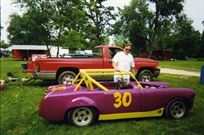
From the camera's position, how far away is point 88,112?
7680 millimetres

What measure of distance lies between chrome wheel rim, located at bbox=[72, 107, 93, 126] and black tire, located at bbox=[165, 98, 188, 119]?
74.5 inches

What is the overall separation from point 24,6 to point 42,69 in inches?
547

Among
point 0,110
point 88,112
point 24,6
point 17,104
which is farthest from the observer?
point 24,6

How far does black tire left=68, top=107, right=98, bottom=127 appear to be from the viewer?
24.9 feet

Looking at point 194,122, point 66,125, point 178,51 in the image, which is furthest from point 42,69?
point 178,51

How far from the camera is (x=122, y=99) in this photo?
7812 millimetres

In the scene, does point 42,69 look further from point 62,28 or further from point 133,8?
point 133,8

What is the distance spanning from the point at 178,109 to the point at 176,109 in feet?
0.16

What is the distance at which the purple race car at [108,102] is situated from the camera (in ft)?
24.6

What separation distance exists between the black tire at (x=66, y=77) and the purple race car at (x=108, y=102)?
17.5 feet

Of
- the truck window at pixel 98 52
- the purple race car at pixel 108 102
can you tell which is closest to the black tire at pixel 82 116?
the purple race car at pixel 108 102

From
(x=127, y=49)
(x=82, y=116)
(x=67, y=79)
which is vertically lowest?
(x=82, y=116)

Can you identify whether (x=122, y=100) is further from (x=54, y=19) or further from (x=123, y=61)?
(x=54, y=19)

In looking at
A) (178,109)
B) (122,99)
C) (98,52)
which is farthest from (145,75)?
(122,99)
